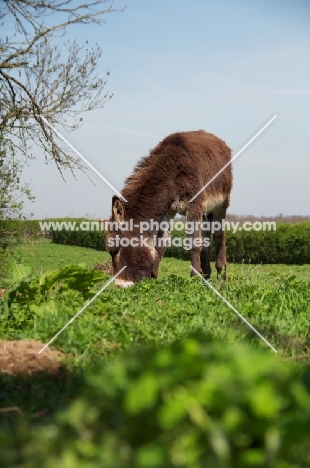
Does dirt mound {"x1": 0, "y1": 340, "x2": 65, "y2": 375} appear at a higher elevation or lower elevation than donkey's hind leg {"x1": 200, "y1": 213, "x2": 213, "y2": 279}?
lower

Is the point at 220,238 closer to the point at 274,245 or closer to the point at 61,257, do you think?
the point at 274,245

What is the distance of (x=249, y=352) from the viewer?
221 cm

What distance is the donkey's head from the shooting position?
11148 mm

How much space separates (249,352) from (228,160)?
39.0ft

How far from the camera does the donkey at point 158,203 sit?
36.7ft

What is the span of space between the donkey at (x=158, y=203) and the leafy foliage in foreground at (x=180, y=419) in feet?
29.3

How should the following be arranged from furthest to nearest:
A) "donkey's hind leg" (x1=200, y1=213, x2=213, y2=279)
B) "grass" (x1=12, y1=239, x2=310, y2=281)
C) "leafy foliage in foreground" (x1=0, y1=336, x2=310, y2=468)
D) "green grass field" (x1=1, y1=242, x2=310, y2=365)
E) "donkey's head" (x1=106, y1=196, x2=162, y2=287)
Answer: "grass" (x1=12, y1=239, x2=310, y2=281)
"donkey's hind leg" (x1=200, y1=213, x2=213, y2=279)
"donkey's head" (x1=106, y1=196, x2=162, y2=287)
"green grass field" (x1=1, y1=242, x2=310, y2=365)
"leafy foliage in foreground" (x1=0, y1=336, x2=310, y2=468)

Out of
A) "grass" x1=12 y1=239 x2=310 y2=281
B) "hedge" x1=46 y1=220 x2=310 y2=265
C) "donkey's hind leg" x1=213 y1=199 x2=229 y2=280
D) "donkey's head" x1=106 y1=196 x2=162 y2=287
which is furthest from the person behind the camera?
"hedge" x1=46 y1=220 x2=310 y2=265

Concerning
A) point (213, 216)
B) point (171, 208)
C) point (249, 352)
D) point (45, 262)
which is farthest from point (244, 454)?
point (45, 262)

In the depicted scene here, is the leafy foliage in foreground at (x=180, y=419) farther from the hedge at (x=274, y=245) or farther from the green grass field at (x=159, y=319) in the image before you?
the hedge at (x=274, y=245)

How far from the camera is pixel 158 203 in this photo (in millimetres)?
11547

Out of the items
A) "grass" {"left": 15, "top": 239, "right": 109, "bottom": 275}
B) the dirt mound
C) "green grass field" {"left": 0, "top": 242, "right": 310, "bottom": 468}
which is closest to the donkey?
"green grass field" {"left": 0, "top": 242, "right": 310, "bottom": 468}

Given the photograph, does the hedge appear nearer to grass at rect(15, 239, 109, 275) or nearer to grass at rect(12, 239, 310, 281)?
grass at rect(12, 239, 310, 281)

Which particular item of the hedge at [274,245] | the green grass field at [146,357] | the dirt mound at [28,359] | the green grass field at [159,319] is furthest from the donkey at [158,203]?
the hedge at [274,245]
